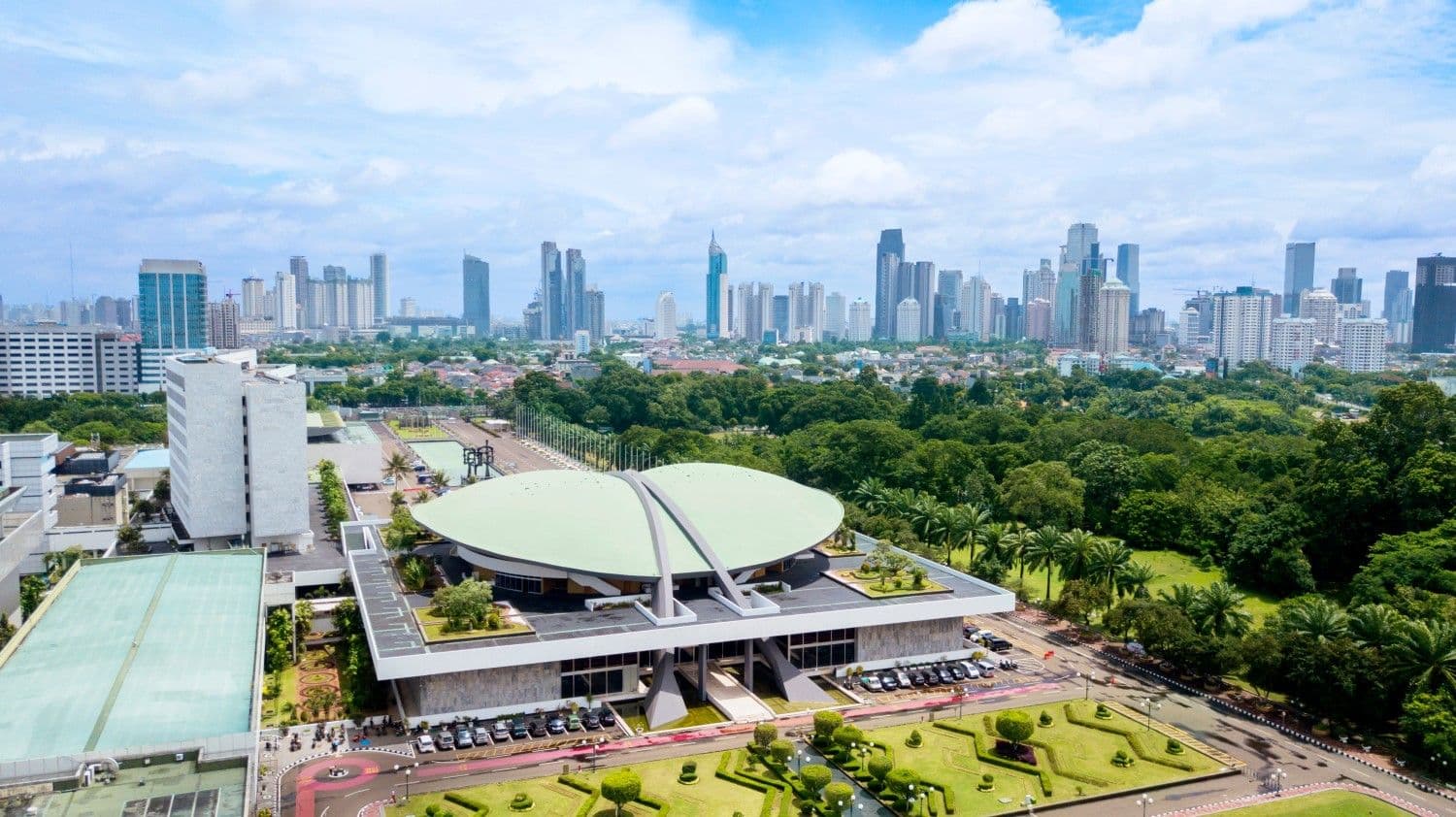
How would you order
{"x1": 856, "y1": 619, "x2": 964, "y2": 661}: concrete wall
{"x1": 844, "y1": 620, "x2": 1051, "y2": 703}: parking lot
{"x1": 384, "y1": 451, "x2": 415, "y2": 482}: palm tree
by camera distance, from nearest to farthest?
{"x1": 844, "y1": 620, "x2": 1051, "y2": 703}: parking lot
{"x1": 856, "y1": 619, "x2": 964, "y2": 661}: concrete wall
{"x1": 384, "y1": 451, "x2": 415, "y2": 482}: palm tree

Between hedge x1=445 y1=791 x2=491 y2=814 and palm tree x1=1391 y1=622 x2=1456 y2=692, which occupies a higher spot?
palm tree x1=1391 y1=622 x2=1456 y2=692

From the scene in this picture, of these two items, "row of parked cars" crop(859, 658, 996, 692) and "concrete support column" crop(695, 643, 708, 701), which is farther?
"row of parked cars" crop(859, 658, 996, 692)

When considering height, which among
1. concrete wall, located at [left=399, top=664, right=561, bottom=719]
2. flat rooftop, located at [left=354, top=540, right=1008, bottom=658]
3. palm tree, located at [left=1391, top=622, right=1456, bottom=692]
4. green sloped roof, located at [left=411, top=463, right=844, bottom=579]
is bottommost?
concrete wall, located at [left=399, top=664, right=561, bottom=719]

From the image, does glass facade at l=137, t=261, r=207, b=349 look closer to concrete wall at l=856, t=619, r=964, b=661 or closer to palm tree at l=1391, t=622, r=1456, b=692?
concrete wall at l=856, t=619, r=964, b=661

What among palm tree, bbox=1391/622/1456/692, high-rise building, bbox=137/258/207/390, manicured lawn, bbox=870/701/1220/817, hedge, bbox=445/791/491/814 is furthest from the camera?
high-rise building, bbox=137/258/207/390

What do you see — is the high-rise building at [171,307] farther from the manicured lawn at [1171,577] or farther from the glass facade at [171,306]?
the manicured lawn at [1171,577]

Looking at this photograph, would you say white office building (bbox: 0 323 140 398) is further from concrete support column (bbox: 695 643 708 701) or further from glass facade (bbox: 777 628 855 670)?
glass facade (bbox: 777 628 855 670)

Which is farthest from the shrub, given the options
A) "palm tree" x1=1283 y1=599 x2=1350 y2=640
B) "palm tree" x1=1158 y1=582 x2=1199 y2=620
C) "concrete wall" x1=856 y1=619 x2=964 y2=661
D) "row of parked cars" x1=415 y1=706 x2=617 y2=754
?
"palm tree" x1=1283 y1=599 x2=1350 y2=640

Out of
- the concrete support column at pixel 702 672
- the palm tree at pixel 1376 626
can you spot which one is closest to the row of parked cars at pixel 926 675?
the concrete support column at pixel 702 672

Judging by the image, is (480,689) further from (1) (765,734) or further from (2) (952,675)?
(2) (952,675)
